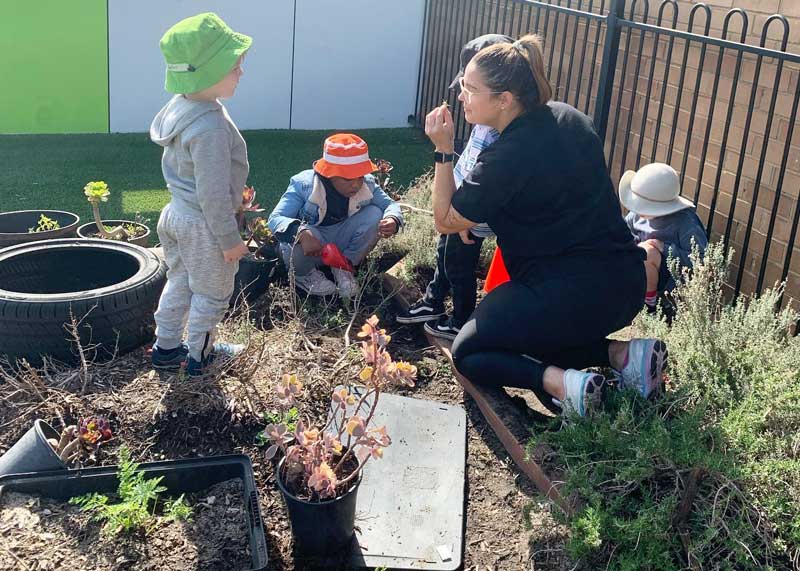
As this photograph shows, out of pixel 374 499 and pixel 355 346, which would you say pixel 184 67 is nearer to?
pixel 355 346

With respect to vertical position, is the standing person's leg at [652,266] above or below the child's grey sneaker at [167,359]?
above

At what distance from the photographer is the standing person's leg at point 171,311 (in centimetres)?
364

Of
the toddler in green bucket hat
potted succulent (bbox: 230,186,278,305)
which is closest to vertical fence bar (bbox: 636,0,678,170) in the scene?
potted succulent (bbox: 230,186,278,305)

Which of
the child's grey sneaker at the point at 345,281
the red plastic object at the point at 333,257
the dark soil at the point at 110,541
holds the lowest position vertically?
the dark soil at the point at 110,541

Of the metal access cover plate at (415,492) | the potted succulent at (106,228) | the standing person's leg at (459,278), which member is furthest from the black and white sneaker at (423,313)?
the potted succulent at (106,228)

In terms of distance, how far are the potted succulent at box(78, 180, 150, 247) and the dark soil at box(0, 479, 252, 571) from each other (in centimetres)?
256

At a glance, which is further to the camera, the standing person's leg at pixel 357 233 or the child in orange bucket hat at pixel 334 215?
the standing person's leg at pixel 357 233

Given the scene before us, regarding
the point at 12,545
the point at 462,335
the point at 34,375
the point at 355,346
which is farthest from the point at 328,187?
the point at 12,545

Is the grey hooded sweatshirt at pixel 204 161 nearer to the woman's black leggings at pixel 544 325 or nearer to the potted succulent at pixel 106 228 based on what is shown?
the woman's black leggings at pixel 544 325

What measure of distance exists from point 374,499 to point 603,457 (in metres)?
0.86

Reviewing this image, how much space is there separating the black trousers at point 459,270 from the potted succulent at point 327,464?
1486 millimetres

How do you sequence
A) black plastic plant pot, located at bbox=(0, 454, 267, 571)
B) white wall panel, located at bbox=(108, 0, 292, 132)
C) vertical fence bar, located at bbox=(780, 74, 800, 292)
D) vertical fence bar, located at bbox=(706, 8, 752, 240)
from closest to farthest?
black plastic plant pot, located at bbox=(0, 454, 267, 571) < vertical fence bar, located at bbox=(780, 74, 800, 292) < vertical fence bar, located at bbox=(706, 8, 752, 240) < white wall panel, located at bbox=(108, 0, 292, 132)

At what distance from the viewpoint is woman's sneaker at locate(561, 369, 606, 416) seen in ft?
10.5

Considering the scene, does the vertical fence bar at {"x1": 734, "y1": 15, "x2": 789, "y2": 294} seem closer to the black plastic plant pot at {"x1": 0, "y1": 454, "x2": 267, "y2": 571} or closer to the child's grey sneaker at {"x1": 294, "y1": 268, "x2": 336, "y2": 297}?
the child's grey sneaker at {"x1": 294, "y1": 268, "x2": 336, "y2": 297}
